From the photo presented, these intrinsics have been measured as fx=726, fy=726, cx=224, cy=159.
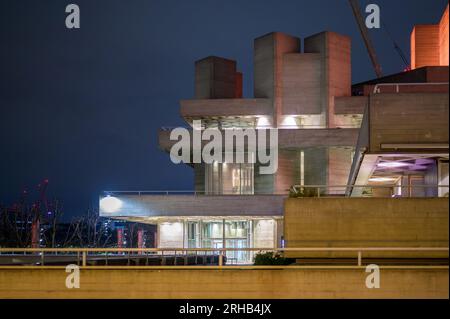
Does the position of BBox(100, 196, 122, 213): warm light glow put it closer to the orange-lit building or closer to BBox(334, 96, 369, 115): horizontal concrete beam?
BBox(334, 96, 369, 115): horizontal concrete beam

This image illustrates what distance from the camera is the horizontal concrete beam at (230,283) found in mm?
18531

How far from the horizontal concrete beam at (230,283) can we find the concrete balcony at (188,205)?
1386 inches

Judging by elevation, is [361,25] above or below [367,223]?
above

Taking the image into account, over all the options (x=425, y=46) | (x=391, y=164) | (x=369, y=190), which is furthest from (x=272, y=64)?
(x=391, y=164)

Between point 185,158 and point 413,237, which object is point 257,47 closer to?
point 185,158

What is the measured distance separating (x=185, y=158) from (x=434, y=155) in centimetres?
3764

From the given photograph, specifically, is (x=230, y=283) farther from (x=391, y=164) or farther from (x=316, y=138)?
(x=316, y=138)

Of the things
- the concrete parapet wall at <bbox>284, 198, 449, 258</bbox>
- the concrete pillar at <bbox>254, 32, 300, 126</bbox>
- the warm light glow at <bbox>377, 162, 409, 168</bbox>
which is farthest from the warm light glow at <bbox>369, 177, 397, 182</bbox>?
the concrete pillar at <bbox>254, 32, 300, 126</bbox>

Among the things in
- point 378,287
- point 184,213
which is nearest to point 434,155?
point 378,287

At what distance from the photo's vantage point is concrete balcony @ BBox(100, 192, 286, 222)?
5450 cm

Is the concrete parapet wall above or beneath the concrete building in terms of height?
beneath

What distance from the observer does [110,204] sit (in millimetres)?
54750

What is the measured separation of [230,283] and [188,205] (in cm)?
3610

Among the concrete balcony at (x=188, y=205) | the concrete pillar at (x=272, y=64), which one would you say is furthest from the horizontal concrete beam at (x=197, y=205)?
the concrete pillar at (x=272, y=64)
